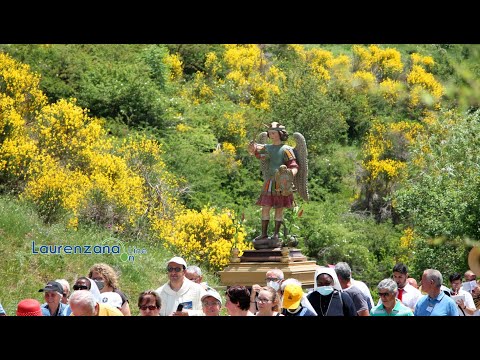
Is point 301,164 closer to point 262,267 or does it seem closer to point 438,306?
point 262,267

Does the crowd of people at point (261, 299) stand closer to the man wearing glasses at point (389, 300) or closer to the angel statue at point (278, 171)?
the man wearing glasses at point (389, 300)

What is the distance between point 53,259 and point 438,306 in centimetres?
1308

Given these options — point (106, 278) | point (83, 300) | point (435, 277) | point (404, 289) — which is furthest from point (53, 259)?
point (83, 300)

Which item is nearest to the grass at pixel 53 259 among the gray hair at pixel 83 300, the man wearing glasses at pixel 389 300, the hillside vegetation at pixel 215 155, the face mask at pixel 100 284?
the hillside vegetation at pixel 215 155

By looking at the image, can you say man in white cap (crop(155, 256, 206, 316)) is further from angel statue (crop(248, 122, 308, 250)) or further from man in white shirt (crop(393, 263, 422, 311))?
angel statue (crop(248, 122, 308, 250))

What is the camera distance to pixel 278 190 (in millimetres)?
12789

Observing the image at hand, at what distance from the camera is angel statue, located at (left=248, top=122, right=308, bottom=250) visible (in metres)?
12.7

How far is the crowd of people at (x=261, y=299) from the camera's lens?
6.79 metres

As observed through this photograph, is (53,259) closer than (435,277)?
No

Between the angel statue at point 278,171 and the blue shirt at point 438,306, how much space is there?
524 centimetres

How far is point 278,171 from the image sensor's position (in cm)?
1262
